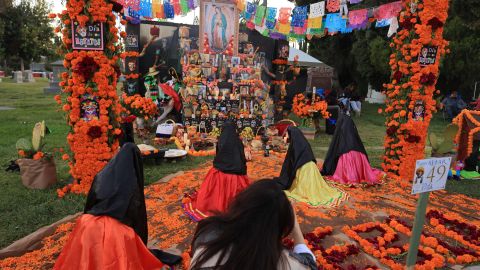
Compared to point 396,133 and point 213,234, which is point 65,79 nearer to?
point 213,234

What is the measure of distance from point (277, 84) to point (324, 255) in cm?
1258

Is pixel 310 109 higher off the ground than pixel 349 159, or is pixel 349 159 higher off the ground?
pixel 310 109

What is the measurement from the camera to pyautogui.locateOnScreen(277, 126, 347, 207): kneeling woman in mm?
6625

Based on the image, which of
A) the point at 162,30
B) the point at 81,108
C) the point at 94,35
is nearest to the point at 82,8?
the point at 94,35

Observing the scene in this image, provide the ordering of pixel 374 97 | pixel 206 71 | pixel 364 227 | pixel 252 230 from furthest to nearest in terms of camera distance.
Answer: pixel 374 97
pixel 206 71
pixel 364 227
pixel 252 230

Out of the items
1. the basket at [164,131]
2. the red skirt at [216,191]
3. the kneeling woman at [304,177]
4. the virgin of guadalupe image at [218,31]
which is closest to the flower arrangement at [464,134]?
the kneeling woman at [304,177]

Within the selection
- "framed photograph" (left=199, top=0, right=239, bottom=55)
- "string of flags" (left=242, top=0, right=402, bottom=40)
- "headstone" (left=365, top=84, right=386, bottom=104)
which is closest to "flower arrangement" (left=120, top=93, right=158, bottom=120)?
"framed photograph" (left=199, top=0, right=239, bottom=55)

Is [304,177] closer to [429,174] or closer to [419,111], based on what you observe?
[429,174]

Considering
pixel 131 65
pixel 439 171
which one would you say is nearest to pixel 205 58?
pixel 131 65

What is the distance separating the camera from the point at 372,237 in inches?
217

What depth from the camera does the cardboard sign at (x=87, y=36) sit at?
6254 mm

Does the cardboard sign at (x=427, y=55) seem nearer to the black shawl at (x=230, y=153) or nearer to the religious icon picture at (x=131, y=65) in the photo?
the black shawl at (x=230, y=153)

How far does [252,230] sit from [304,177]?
15.6 feet

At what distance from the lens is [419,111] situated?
8.49 meters
